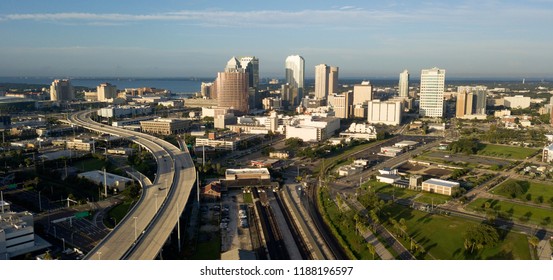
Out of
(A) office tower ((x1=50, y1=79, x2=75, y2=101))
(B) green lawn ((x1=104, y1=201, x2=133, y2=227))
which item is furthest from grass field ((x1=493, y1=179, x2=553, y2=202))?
(A) office tower ((x1=50, y1=79, x2=75, y2=101))

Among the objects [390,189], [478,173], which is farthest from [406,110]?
[390,189]

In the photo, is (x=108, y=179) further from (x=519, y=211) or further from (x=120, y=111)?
(x=120, y=111)

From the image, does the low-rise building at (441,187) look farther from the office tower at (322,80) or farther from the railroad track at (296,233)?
the office tower at (322,80)

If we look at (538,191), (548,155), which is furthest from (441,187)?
(548,155)

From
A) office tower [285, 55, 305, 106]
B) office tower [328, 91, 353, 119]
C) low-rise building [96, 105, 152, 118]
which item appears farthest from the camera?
office tower [285, 55, 305, 106]

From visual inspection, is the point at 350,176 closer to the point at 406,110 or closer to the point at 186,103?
the point at 406,110

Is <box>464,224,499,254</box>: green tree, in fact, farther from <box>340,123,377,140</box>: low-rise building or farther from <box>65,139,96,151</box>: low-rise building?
<box>65,139,96,151</box>: low-rise building
